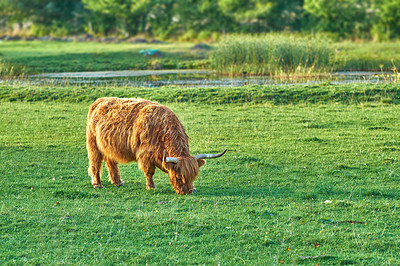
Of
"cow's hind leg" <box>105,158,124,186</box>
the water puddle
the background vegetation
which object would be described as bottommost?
the background vegetation

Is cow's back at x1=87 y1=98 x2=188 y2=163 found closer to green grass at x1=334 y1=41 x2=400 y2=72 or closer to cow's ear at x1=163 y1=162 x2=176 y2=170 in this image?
cow's ear at x1=163 y1=162 x2=176 y2=170

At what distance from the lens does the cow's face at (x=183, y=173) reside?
8852 mm

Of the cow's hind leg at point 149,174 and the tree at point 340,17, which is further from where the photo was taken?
the tree at point 340,17

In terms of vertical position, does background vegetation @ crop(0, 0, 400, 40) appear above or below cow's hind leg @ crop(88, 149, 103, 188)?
below

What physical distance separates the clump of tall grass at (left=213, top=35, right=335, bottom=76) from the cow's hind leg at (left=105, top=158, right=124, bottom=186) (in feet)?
58.6

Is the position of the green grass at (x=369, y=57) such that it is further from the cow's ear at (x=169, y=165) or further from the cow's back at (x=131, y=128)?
the cow's ear at (x=169, y=165)

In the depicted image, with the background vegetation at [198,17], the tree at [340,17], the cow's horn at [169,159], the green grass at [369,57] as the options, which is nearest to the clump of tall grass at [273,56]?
the green grass at [369,57]

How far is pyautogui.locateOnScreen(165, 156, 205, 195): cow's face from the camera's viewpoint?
29.0 ft

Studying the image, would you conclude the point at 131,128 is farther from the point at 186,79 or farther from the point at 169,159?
the point at 186,79

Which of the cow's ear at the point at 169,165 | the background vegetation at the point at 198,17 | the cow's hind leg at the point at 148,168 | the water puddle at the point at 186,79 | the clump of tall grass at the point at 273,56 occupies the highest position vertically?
the cow's ear at the point at 169,165

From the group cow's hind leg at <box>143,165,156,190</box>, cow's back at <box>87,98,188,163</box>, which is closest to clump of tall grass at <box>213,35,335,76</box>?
cow's back at <box>87,98,188,163</box>

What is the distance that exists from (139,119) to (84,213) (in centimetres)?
214

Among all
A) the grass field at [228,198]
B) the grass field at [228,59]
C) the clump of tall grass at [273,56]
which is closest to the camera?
the grass field at [228,198]

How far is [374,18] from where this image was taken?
5688 centimetres
